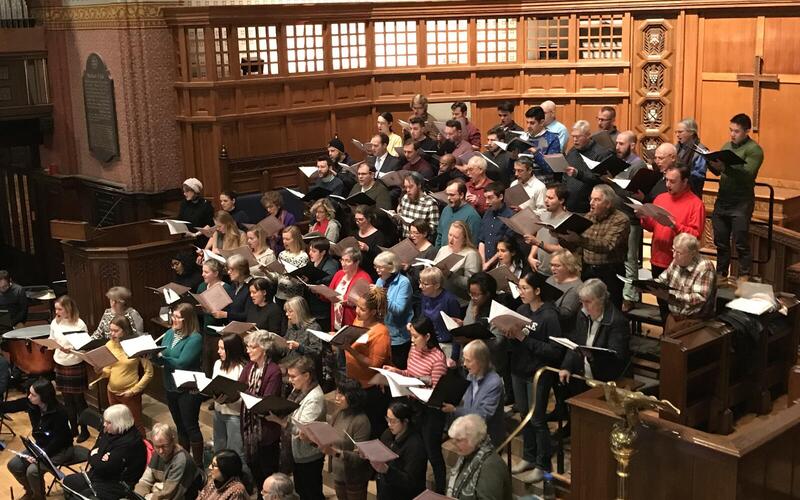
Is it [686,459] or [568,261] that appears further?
[568,261]

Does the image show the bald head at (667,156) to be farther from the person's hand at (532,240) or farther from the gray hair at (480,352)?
the gray hair at (480,352)

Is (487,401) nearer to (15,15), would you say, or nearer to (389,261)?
(389,261)

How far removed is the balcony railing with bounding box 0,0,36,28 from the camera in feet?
45.0

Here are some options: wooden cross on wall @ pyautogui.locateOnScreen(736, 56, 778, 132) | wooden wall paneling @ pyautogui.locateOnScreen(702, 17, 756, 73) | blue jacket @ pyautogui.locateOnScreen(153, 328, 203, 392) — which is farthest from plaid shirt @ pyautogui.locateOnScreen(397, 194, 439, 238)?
wooden wall paneling @ pyautogui.locateOnScreen(702, 17, 756, 73)

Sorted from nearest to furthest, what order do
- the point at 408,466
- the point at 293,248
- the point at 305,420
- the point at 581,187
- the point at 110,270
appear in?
the point at 408,466, the point at 305,420, the point at 581,187, the point at 293,248, the point at 110,270

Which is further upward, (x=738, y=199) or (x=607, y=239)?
(x=738, y=199)

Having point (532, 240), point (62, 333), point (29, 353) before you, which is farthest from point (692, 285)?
point (29, 353)

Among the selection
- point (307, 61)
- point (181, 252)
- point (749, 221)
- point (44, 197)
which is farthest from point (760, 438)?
point (44, 197)

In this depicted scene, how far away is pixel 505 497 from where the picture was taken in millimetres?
5820

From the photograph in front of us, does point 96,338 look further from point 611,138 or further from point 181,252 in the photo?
point 611,138

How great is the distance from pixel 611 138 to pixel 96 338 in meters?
5.16

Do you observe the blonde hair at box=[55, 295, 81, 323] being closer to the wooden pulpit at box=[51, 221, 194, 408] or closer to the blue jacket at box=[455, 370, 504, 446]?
the wooden pulpit at box=[51, 221, 194, 408]

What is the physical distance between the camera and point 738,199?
8453 mm

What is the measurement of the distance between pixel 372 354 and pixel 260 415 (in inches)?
35.3
